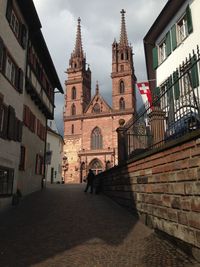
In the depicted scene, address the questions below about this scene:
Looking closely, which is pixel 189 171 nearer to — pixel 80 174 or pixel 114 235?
pixel 114 235

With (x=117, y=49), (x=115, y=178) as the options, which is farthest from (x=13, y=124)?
(x=117, y=49)

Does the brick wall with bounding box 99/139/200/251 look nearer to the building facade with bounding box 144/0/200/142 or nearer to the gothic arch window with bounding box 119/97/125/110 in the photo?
the building facade with bounding box 144/0/200/142

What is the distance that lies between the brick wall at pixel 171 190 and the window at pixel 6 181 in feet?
18.8

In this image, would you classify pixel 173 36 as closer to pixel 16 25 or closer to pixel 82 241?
pixel 16 25

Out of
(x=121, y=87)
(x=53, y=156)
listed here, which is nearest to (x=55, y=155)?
(x=53, y=156)

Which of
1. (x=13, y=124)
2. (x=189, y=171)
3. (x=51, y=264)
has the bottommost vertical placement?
(x=51, y=264)

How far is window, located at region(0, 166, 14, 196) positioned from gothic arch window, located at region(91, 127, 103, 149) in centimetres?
4498

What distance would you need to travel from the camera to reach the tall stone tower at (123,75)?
6225 centimetres

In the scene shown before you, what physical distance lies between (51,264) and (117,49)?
66.3m

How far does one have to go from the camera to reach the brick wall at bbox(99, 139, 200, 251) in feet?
20.6

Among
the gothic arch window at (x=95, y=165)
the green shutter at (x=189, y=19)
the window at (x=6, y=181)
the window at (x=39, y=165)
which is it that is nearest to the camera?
the window at (x=6, y=181)

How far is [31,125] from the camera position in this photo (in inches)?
781

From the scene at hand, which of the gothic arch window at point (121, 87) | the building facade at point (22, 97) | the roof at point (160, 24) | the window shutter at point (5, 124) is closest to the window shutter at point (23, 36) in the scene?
the building facade at point (22, 97)

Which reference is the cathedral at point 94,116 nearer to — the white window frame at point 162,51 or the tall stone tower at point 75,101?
the tall stone tower at point 75,101
